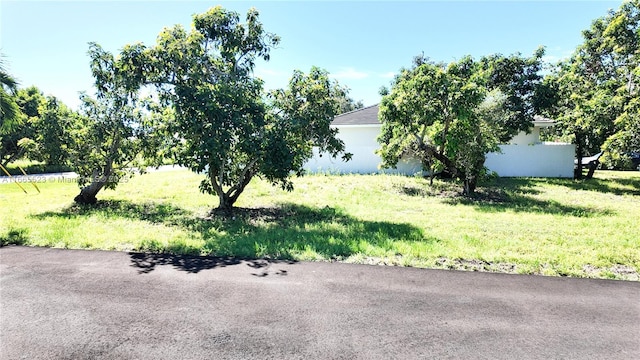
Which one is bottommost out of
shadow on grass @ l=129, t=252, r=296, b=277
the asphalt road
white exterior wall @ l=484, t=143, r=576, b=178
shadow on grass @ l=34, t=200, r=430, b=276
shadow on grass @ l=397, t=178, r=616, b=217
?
the asphalt road

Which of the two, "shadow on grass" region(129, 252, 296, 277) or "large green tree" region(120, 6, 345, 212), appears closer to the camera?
"shadow on grass" region(129, 252, 296, 277)

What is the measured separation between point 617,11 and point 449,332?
22657mm

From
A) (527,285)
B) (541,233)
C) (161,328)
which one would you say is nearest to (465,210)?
(541,233)

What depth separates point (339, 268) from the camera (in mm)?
5801

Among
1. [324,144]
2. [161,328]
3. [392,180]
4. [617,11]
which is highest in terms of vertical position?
[617,11]

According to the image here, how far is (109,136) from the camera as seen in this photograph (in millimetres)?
10977

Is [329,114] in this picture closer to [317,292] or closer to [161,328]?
[317,292]

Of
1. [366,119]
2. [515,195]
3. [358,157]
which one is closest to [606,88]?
[515,195]

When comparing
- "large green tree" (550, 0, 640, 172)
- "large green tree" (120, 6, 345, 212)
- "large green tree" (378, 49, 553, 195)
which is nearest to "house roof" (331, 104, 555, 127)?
"large green tree" (550, 0, 640, 172)

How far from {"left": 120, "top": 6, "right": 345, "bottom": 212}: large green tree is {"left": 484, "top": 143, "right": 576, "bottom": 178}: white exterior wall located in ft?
45.2

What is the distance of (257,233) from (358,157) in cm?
1328

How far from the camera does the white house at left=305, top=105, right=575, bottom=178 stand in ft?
64.9

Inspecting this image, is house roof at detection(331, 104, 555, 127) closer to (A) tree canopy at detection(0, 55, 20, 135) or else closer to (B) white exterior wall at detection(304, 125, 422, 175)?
(B) white exterior wall at detection(304, 125, 422, 175)

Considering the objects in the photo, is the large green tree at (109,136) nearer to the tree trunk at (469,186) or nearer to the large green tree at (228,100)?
the large green tree at (228,100)
